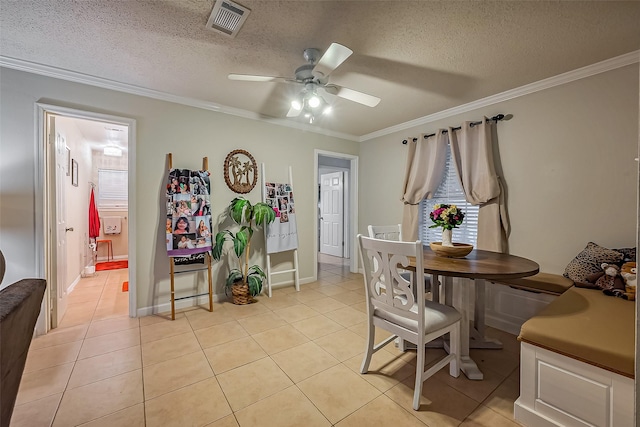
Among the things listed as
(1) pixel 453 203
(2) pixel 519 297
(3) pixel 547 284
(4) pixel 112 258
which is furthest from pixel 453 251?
(4) pixel 112 258

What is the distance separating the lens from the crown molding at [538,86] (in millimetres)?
2182

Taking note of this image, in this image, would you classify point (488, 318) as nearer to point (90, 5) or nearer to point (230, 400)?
point (230, 400)

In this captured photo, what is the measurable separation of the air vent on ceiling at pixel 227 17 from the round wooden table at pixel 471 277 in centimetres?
203

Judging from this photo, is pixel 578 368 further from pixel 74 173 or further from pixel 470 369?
pixel 74 173

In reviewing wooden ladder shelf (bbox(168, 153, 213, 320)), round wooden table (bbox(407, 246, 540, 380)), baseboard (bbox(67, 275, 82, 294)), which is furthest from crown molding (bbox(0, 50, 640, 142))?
baseboard (bbox(67, 275, 82, 294))

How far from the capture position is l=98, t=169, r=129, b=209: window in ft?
18.4

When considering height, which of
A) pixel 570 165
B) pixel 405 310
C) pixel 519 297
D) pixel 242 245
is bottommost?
pixel 519 297

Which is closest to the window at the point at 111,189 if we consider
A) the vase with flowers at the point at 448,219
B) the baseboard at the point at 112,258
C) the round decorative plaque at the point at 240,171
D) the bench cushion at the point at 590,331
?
the baseboard at the point at 112,258

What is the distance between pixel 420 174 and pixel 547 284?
1908 millimetres

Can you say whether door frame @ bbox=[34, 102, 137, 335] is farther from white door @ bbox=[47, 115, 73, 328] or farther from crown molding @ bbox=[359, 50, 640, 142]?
crown molding @ bbox=[359, 50, 640, 142]

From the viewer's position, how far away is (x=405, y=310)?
164 centimetres

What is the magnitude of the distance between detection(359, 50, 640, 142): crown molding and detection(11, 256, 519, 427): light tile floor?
254 cm

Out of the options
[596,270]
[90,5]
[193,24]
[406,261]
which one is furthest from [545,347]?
[90,5]

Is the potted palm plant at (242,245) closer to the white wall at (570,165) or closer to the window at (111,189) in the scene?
the white wall at (570,165)
